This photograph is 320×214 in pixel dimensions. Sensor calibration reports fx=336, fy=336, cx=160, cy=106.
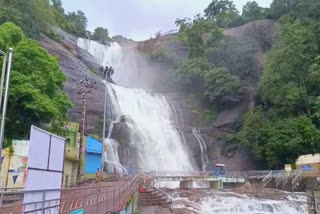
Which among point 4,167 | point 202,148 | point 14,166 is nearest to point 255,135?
point 202,148

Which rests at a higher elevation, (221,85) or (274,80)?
(221,85)

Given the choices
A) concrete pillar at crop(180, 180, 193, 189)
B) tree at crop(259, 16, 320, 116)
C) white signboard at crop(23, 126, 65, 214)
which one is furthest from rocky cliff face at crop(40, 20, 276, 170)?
white signboard at crop(23, 126, 65, 214)

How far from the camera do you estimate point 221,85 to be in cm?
5209

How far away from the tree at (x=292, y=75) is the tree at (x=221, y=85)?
5.07 metres

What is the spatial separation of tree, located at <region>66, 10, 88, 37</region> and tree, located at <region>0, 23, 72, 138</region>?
140ft

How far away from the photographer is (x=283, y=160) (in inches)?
1614

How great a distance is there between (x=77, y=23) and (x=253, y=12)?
131ft

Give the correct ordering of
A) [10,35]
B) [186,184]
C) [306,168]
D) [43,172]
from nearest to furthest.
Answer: [43,172] → [10,35] → [186,184] → [306,168]

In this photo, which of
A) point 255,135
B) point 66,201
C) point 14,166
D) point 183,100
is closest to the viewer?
point 66,201

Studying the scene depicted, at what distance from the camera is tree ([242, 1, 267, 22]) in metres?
73.9

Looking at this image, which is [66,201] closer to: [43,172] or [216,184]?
[43,172]

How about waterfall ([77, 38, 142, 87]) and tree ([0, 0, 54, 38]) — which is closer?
tree ([0, 0, 54, 38])

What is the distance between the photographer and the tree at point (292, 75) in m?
44.0

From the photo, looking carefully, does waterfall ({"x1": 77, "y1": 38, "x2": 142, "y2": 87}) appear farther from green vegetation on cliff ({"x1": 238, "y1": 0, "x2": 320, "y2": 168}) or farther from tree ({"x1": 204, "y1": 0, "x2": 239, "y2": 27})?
tree ({"x1": 204, "y1": 0, "x2": 239, "y2": 27})
